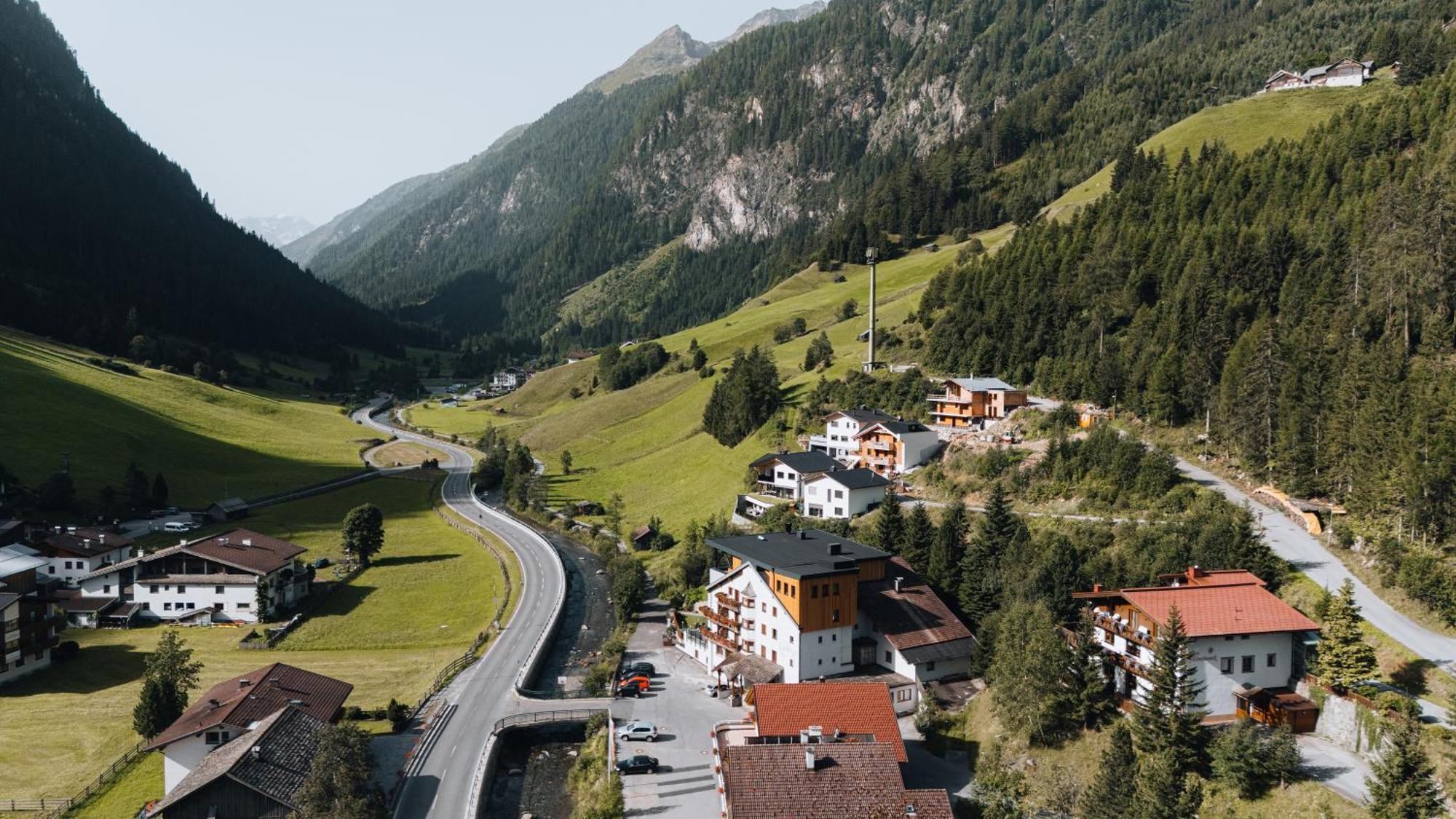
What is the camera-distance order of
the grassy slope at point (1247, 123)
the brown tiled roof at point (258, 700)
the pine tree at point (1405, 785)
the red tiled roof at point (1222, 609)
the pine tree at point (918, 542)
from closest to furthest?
1. the pine tree at point (1405, 785)
2. the red tiled roof at point (1222, 609)
3. the brown tiled roof at point (258, 700)
4. the pine tree at point (918, 542)
5. the grassy slope at point (1247, 123)

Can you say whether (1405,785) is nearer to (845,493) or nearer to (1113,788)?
(1113,788)

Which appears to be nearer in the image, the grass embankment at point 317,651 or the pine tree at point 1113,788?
the pine tree at point 1113,788

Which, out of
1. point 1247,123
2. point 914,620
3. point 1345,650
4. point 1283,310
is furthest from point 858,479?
point 1247,123

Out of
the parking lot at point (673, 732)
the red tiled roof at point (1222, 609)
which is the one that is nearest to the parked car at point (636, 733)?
the parking lot at point (673, 732)

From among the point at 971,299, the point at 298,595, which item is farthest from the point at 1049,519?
the point at 298,595

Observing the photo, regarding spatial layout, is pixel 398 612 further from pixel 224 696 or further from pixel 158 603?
pixel 224 696

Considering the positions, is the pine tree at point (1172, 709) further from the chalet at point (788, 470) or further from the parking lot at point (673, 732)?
the chalet at point (788, 470)
